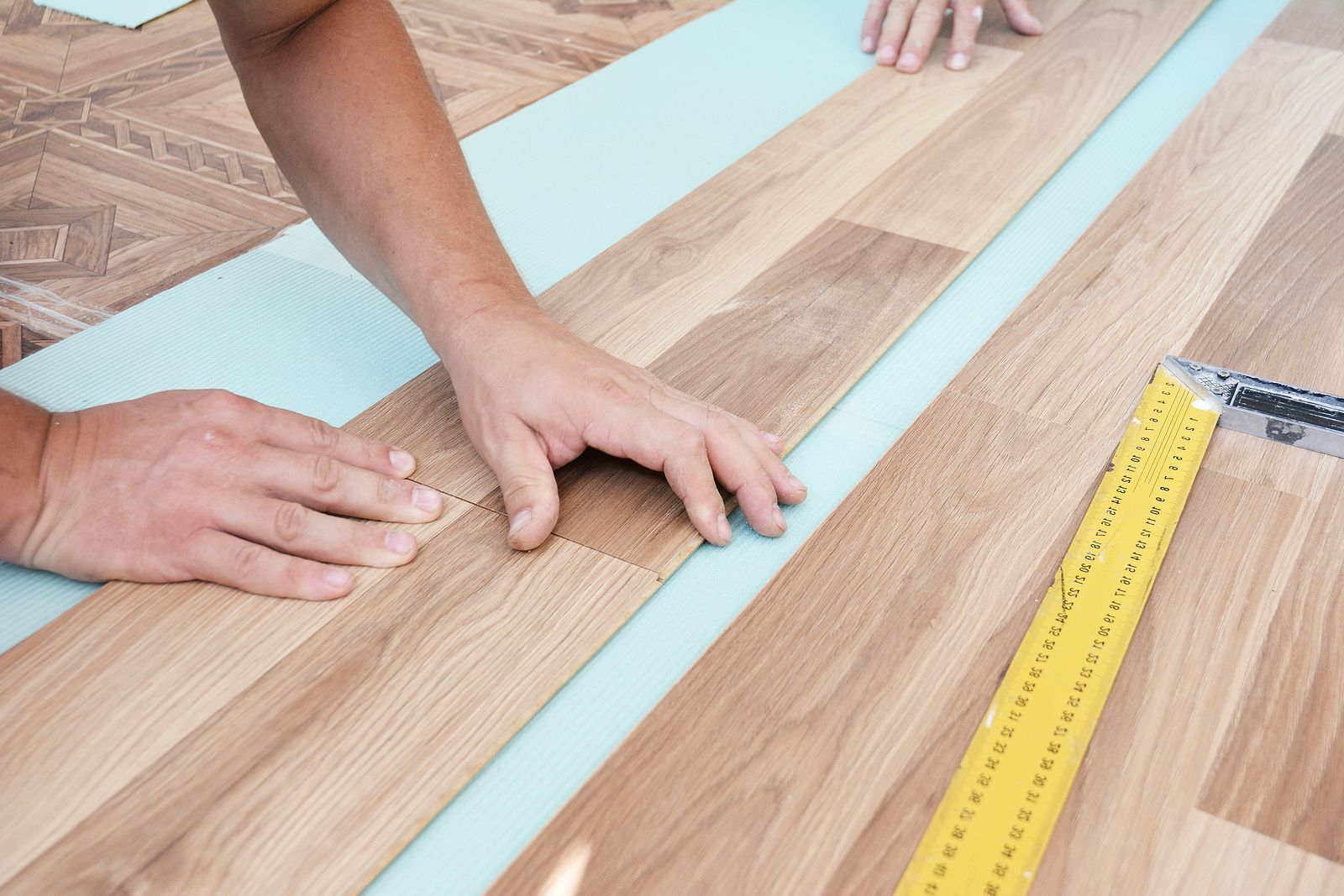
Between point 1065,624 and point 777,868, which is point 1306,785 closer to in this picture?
point 1065,624

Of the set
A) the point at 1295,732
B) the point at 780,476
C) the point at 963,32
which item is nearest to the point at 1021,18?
the point at 963,32

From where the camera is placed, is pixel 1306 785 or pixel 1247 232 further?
pixel 1247 232

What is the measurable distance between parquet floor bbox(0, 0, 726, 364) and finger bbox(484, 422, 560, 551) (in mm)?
793

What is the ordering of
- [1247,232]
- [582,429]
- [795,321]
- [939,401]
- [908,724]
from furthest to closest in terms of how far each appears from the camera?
1. [1247,232]
2. [795,321]
3. [939,401]
4. [582,429]
5. [908,724]

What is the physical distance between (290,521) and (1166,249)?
4.26 ft

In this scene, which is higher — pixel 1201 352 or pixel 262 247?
pixel 262 247

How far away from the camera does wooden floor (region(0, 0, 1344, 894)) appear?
887 millimetres

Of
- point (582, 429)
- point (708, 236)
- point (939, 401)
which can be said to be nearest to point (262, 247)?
point (708, 236)

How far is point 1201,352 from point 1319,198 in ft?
1.84

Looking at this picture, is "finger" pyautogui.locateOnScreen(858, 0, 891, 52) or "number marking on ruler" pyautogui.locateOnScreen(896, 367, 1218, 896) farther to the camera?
"finger" pyautogui.locateOnScreen(858, 0, 891, 52)

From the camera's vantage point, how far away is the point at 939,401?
4.51 ft

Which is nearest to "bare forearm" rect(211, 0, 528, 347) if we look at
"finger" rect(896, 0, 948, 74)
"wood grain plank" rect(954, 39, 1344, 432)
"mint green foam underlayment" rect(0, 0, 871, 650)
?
"mint green foam underlayment" rect(0, 0, 871, 650)

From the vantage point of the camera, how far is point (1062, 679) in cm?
100

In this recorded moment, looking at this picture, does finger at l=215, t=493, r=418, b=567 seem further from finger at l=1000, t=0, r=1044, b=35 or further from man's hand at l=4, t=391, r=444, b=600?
finger at l=1000, t=0, r=1044, b=35
